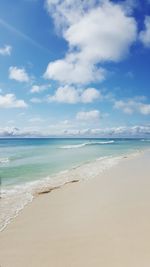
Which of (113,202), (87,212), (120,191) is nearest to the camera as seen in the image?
(87,212)

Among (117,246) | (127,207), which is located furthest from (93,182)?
(117,246)

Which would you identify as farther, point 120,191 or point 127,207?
point 120,191

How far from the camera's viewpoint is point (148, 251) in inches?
216

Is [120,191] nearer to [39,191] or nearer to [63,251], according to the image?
[39,191]

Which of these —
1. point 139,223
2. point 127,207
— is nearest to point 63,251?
point 139,223

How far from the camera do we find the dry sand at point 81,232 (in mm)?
5305

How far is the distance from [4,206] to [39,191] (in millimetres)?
2537

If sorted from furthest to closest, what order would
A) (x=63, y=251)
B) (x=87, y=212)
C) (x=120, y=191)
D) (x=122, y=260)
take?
1. (x=120, y=191)
2. (x=87, y=212)
3. (x=63, y=251)
4. (x=122, y=260)

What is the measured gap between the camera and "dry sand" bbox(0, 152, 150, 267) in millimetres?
5305

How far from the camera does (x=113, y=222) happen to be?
24.3 feet

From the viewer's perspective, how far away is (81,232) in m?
6.78

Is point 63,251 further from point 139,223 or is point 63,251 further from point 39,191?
point 39,191

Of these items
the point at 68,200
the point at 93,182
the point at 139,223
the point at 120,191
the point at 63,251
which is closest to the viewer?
the point at 63,251

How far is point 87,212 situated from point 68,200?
195 centimetres
